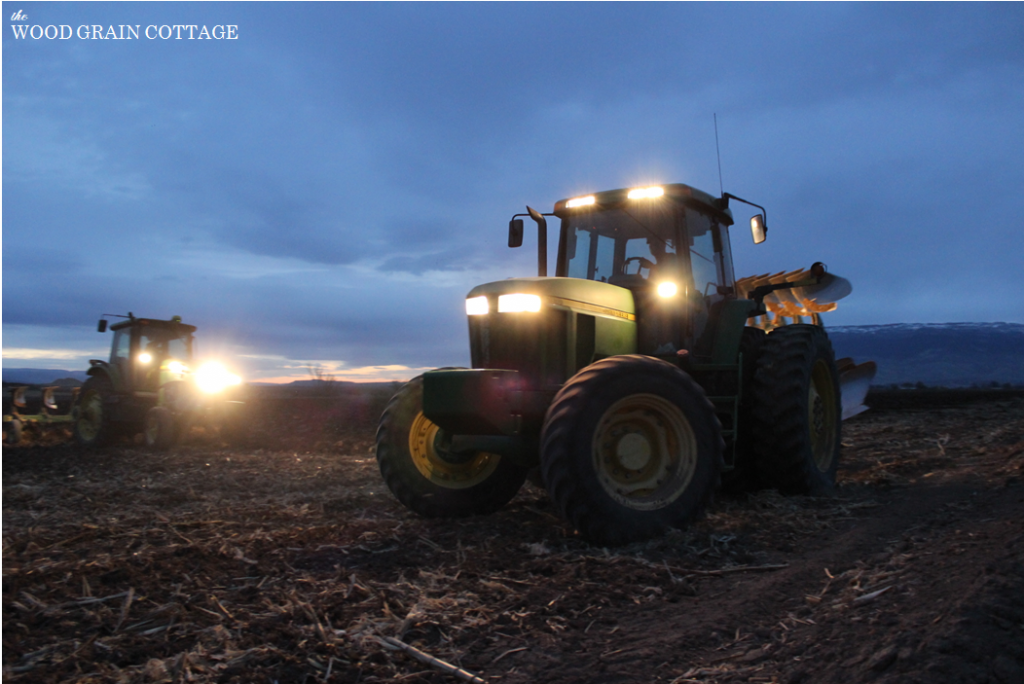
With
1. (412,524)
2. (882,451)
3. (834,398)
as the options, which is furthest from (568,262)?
(882,451)

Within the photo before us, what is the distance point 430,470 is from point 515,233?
6.75 ft

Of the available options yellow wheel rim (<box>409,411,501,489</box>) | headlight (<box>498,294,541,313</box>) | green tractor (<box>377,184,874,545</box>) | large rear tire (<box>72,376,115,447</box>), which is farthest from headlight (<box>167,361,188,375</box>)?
headlight (<box>498,294,541,313</box>)

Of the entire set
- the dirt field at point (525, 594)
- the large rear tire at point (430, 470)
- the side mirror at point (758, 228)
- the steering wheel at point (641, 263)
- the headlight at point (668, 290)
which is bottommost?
the dirt field at point (525, 594)

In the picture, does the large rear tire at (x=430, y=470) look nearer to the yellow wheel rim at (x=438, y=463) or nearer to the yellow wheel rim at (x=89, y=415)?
the yellow wheel rim at (x=438, y=463)

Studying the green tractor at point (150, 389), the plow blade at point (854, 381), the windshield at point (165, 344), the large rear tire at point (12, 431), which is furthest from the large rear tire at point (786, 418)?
the large rear tire at point (12, 431)

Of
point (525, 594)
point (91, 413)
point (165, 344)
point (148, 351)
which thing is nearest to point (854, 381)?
point (525, 594)

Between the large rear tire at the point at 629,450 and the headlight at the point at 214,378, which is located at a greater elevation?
the headlight at the point at 214,378

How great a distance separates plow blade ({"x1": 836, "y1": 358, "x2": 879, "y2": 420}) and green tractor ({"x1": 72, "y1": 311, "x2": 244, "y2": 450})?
33.9 feet

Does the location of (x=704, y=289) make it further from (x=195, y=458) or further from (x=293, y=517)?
(x=195, y=458)

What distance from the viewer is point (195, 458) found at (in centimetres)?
1073

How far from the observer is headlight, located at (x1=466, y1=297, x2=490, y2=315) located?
5039 mm

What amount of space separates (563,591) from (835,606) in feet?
3.90

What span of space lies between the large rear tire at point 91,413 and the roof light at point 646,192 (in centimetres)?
1211

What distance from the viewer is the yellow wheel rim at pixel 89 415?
13.9 meters
